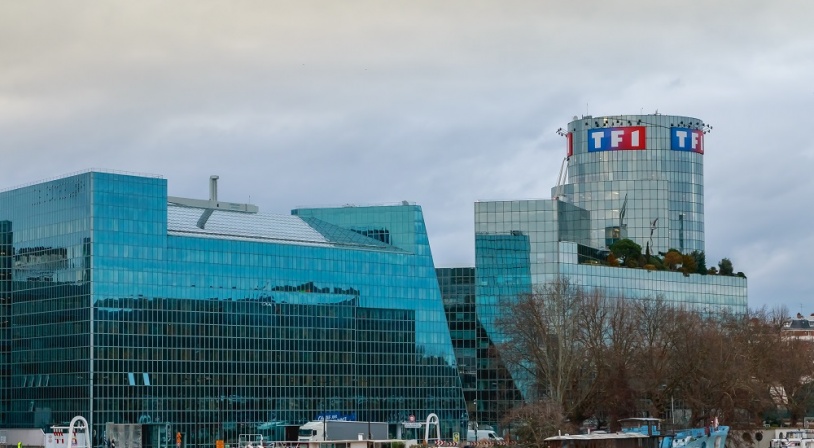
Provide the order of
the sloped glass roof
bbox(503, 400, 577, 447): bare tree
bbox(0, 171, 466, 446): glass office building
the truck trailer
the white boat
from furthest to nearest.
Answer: the sloped glass roof → the truck trailer → bbox(0, 171, 466, 446): glass office building → bbox(503, 400, 577, 447): bare tree → the white boat

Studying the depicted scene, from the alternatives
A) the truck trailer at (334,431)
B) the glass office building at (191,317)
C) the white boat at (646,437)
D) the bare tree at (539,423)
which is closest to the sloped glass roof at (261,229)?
the glass office building at (191,317)

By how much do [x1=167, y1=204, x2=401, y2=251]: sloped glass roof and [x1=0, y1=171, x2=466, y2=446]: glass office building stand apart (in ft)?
0.91

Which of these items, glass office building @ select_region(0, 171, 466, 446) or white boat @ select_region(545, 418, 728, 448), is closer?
white boat @ select_region(545, 418, 728, 448)

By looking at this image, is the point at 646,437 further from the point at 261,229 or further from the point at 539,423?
the point at 261,229

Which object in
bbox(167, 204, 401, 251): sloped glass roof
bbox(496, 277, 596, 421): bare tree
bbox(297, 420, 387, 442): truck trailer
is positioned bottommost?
bbox(297, 420, 387, 442): truck trailer

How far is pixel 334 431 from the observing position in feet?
556

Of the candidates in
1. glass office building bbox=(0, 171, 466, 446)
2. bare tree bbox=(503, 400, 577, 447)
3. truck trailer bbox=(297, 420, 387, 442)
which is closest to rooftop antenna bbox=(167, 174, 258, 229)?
glass office building bbox=(0, 171, 466, 446)

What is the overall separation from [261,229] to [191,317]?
1824cm

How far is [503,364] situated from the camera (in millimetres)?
189625

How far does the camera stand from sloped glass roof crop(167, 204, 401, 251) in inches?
7087

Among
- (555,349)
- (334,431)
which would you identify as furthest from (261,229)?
(555,349)

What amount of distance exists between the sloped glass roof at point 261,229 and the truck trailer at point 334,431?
23.8 metres

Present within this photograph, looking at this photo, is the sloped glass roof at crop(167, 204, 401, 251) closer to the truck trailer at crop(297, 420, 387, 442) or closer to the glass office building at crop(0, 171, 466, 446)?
the glass office building at crop(0, 171, 466, 446)

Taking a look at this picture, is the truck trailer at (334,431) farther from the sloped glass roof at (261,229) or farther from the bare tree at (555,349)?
the sloped glass roof at (261,229)
